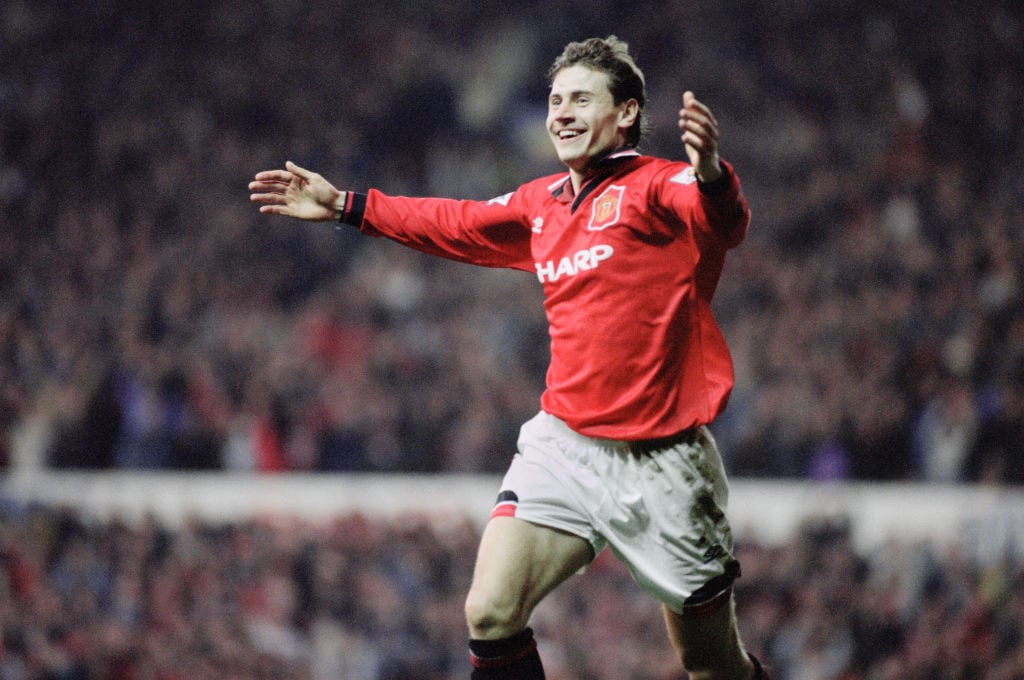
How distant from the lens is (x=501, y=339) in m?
12.7

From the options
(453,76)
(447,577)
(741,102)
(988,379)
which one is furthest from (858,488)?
(453,76)

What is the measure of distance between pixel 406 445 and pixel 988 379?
505cm

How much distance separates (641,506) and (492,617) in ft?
1.99

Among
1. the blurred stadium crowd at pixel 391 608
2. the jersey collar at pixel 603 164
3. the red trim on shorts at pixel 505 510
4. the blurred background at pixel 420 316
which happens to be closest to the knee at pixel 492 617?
the red trim on shorts at pixel 505 510

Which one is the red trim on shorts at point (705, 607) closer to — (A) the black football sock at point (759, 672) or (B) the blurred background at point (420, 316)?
(A) the black football sock at point (759, 672)

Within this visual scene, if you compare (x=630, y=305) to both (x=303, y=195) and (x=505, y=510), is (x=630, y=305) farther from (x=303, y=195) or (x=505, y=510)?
(x=303, y=195)

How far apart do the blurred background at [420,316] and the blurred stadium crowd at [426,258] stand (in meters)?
0.04

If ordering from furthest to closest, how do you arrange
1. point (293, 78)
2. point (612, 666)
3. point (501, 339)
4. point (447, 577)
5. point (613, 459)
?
point (293, 78) → point (501, 339) → point (447, 577) → point (612, 666) → point (613, 459)

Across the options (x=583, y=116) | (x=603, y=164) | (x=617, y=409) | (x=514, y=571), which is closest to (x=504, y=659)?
(x=514, y=571)

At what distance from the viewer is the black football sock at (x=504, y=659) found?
12.7 feet

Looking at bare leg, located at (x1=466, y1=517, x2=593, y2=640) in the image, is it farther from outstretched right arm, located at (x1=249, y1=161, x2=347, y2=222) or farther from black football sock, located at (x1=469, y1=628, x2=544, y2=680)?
outstretched right arm, located at (x1=249, y1=161, x2=347, y2=222)

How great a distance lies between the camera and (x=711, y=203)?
3.64 metres

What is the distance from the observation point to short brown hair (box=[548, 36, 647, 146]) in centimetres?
422

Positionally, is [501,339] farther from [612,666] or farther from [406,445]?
[612,666]
